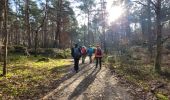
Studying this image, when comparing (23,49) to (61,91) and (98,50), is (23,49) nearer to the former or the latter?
(98,50)

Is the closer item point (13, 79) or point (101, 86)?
point (101, 86)

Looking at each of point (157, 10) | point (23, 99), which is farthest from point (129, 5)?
point (23, 99)

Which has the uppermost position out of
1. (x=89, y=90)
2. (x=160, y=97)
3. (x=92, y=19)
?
(x=92, y=19)

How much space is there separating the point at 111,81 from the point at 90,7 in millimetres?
55566

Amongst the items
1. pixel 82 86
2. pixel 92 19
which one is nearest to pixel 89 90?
pixel 82 86

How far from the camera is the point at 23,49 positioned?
3759 centimetres

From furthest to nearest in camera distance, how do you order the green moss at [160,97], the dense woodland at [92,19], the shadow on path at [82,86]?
the dense woodland at [92,19]
the green moss at [160,97]
the shadow on path at [82,86]

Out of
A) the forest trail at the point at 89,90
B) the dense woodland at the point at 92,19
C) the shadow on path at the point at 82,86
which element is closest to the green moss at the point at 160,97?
the forest trail at the point at 89,90

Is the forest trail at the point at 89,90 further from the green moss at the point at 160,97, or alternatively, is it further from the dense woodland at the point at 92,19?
the dense woodland at the point at 92,19

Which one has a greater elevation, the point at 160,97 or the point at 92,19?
the point at 92,19

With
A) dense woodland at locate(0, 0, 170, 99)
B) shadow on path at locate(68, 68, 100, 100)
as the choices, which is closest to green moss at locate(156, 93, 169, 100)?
shadow on path at locate(68, 68, 100, 100)

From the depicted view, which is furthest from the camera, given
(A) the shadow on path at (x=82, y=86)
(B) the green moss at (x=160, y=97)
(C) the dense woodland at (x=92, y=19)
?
(C) the dense woodland at (x=92, y=19)

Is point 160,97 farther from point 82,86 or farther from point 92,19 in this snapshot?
point 92,19

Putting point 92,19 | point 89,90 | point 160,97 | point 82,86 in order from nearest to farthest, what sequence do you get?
1. point 160,97
2. point 89,90
3. point 82,86
4. point 92,19
